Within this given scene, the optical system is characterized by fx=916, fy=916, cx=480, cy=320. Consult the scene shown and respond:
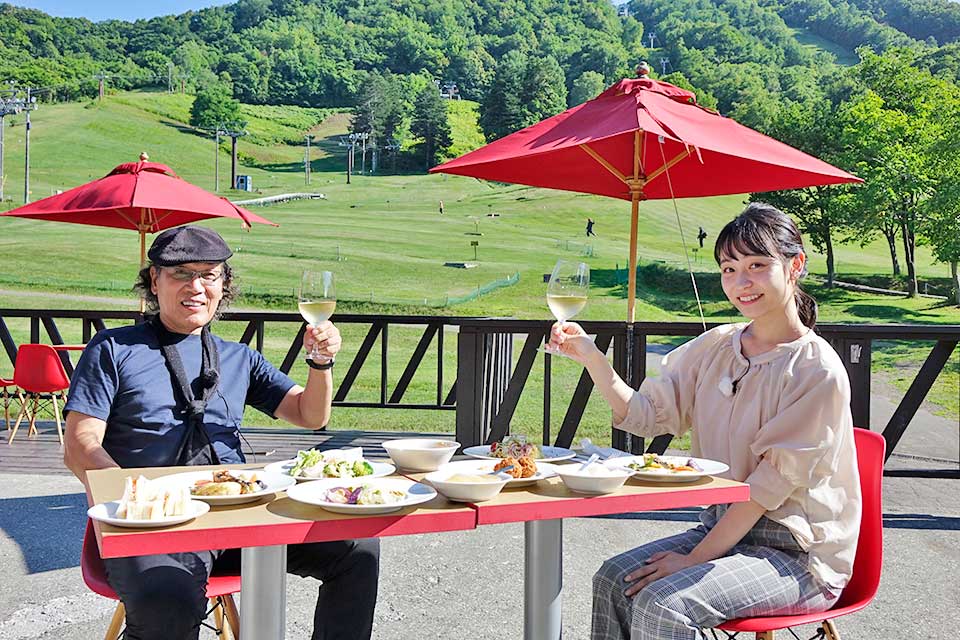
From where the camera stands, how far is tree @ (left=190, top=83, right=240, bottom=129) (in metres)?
26.3

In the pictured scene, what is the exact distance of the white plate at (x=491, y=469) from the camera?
1.51 meters

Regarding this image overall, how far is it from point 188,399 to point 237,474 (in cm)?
54

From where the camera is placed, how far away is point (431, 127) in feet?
87.1

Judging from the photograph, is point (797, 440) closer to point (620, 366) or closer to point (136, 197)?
point (620, 366)

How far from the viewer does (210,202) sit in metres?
5.32

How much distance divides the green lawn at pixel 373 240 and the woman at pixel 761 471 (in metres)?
13.1

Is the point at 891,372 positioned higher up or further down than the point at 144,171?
further down

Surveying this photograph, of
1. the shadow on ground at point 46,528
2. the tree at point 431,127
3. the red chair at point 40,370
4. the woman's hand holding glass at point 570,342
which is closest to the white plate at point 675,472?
the woman's hand holding glass at point 570,342

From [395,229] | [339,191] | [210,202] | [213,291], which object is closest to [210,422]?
[213,291]

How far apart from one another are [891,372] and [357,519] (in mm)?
18918

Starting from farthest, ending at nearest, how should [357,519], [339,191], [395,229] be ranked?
1. [339,191]
2. [395,229]
3. [357,519]

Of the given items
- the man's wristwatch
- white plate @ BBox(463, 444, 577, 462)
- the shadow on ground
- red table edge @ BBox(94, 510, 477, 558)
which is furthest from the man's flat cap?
the shadow on ground

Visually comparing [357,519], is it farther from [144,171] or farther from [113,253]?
[113,253]

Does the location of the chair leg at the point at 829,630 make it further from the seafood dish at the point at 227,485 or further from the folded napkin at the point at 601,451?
the seafood dish at the point at 227,485
